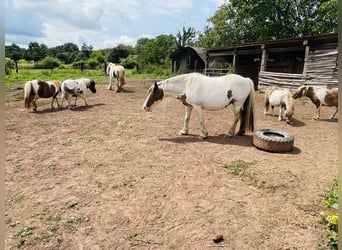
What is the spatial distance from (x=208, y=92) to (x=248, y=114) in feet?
3.76

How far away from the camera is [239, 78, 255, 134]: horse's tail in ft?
18.8

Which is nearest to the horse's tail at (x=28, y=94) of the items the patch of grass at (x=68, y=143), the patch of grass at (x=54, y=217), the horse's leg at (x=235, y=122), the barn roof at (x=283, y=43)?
the patch of grass at (x=68, y=143)

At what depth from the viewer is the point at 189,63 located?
25.5 m

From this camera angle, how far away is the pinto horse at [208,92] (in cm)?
557

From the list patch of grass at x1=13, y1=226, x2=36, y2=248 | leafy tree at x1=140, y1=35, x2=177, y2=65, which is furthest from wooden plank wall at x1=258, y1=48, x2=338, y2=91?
leafy tree at x1=140, y1=35, x2=177, y2=65

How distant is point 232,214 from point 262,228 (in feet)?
1.21

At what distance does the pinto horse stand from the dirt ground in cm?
73

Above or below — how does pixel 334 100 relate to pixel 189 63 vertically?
below

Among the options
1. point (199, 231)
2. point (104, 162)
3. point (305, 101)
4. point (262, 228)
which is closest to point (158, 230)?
point (199, 231)

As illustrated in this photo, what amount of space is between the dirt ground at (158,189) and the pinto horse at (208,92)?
2.41ft

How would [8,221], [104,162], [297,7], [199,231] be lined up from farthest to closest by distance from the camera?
[297,7]
[104,162]
[8,221]
[199,231]

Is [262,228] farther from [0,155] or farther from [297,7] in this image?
[297,7]

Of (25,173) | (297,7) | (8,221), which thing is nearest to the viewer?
(8,221)

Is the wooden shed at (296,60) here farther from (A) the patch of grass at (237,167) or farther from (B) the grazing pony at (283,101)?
(A) the patch of grass at (237,167)
